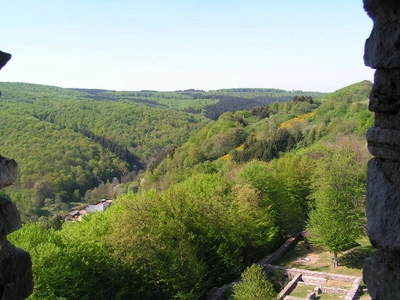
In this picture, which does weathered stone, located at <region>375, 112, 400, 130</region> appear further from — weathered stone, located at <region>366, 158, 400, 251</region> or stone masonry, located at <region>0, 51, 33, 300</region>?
stone masonry, located at <region>0, 51, 33, 300</region>

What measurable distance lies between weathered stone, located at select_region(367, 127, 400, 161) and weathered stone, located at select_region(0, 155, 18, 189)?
3.89 m

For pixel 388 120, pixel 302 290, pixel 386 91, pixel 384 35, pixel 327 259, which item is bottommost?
pixel 327 259

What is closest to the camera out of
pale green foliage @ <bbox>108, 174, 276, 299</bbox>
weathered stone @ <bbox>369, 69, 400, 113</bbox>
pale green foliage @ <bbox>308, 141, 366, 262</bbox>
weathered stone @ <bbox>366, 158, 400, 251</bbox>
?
weathered stone @ <bbox>366, 158, 400, 251</bbox>

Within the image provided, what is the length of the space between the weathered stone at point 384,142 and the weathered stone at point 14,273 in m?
3.86

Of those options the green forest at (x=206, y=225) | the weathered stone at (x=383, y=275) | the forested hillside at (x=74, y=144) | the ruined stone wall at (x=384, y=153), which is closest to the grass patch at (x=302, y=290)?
the green forest at (x=206, y=225)

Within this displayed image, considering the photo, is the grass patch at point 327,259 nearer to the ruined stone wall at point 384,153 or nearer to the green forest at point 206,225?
the green forest at point 206,225

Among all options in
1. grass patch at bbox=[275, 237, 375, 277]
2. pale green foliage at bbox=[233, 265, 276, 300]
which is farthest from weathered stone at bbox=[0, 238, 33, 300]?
grass patch at bbox=[275, 237, 375, 277]

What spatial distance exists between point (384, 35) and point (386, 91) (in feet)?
1.48

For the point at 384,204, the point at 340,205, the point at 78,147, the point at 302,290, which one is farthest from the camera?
the point at 78,147

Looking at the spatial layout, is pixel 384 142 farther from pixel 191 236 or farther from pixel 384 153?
pixel 191 236

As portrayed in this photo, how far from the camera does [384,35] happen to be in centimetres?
328

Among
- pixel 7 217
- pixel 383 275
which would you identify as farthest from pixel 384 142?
pixel 7 217

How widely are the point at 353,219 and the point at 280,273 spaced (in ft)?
17.7

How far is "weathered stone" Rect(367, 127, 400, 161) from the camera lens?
333 centimetres
